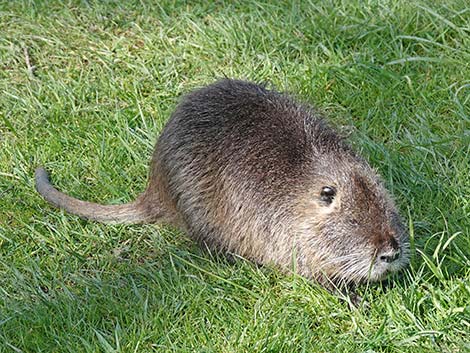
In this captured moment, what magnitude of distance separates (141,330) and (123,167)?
3.93 ft

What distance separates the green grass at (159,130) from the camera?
10.6 ft

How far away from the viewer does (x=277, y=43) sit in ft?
15.7

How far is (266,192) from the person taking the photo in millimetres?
3637

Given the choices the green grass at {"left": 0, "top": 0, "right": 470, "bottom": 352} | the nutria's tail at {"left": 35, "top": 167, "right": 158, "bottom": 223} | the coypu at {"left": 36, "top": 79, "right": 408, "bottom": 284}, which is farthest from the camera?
the nutria's tail at {"left": 35, "top": 167, "right": 158, "bottom": 223}

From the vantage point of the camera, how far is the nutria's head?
Answer: 3.28 m

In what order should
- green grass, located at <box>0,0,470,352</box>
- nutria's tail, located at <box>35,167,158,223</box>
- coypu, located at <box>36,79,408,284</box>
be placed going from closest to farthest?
green grass, located at <box>0,0,470,352</box>
coypu, located at <box>36,79,408,284</box>
nutria's tail, located at <box>35,167,158,223</box>

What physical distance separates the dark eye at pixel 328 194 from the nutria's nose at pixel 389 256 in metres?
0.31

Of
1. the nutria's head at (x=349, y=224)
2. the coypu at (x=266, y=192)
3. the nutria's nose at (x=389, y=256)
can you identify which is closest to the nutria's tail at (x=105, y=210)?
the coypu at (x=266, y=192)

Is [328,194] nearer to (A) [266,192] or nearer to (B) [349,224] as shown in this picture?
(B) [349,224]

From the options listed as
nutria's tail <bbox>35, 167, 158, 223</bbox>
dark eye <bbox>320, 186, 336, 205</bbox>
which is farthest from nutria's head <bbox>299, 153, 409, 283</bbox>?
nutria's tail <bbox>35, 167, 158, 223</bbox>

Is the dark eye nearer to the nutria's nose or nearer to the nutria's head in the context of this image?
the nutria's head

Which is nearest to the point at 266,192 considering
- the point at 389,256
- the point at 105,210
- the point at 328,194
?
the point at 328,194

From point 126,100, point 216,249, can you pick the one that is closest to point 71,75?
point 126,100

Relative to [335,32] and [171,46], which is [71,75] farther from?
[335,32]
